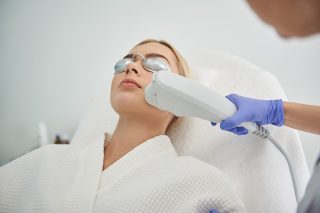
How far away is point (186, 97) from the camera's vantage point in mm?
787

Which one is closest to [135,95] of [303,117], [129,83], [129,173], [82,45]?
[129,83]

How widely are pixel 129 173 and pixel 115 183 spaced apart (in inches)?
2.0

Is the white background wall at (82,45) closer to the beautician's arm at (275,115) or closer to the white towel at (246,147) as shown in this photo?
the white towel at (246,147)

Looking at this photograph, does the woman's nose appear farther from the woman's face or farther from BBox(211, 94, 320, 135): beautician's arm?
BBox(211, 94, 320, 135): beautician's arm

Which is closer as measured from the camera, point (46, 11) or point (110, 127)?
point (110, 127)

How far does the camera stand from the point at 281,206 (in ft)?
3.02

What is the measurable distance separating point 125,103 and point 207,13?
817 mm

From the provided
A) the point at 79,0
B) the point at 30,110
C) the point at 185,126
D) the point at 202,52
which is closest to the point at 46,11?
the point at 79,0

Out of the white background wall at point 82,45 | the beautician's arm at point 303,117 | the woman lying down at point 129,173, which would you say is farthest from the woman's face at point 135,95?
the white background wall at point 82,45

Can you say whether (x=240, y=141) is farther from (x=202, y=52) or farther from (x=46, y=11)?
(x=46, y=11)

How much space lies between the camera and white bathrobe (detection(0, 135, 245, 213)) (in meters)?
0.81

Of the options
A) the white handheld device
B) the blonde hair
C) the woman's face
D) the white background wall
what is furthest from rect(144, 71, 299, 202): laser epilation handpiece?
the white background wall

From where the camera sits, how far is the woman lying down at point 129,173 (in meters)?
0.81

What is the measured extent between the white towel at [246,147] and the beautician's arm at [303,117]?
0.11 metres
